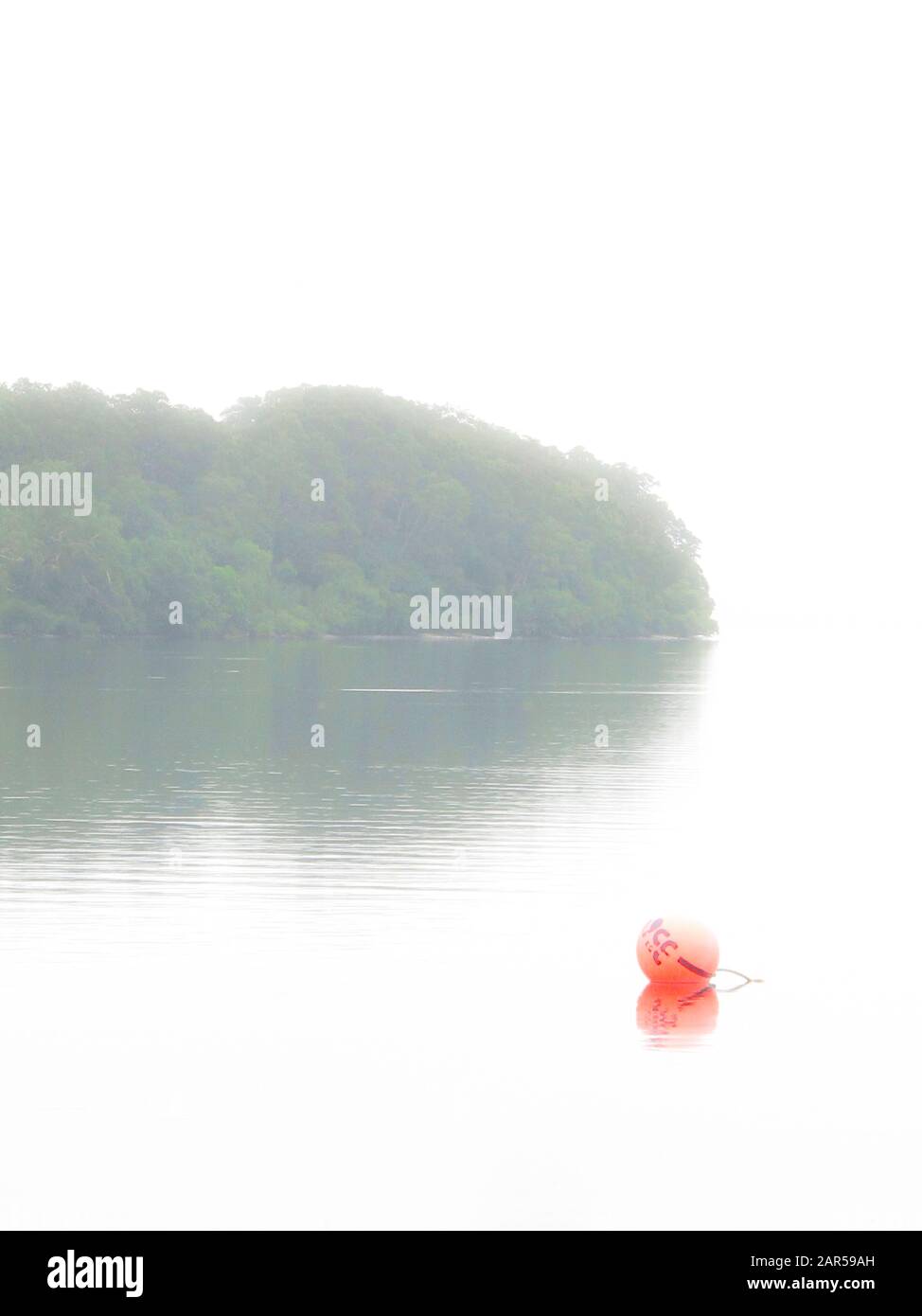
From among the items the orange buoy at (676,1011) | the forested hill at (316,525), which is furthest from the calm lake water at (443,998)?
the forested hill at (316,525)

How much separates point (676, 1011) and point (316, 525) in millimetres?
128164

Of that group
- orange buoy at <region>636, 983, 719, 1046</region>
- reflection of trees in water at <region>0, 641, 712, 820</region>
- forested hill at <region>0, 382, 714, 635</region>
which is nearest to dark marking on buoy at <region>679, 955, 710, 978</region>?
orange buoy at <region>636, 983, 719, 1046</region>

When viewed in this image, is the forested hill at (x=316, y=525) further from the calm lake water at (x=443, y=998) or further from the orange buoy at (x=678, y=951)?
the orange buoy at (x=678, y=951)

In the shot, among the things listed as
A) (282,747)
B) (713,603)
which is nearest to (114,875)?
(282,747)

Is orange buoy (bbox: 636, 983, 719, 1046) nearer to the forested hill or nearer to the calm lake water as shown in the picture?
the calm lake water

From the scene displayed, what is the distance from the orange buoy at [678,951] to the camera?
541 inches

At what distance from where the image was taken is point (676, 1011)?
42.7 feet

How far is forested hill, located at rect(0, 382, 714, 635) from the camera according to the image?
112562 mm

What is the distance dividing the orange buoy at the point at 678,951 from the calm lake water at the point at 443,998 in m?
0.24

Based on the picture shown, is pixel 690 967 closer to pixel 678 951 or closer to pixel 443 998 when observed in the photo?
pixel 678 951

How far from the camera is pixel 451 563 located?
476ft

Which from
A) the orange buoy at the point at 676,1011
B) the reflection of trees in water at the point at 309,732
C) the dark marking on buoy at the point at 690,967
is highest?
the reflection of trees in water at the point at 309,732
